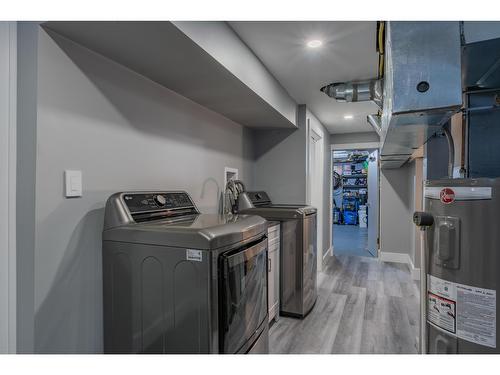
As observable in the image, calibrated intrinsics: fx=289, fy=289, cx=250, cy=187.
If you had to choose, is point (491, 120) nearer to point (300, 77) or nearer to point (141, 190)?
point (300, 77)

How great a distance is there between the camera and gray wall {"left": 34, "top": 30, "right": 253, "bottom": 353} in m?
1.25

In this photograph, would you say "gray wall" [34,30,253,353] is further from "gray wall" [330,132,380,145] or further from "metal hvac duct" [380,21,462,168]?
"gray wall" [330,132,380,145]

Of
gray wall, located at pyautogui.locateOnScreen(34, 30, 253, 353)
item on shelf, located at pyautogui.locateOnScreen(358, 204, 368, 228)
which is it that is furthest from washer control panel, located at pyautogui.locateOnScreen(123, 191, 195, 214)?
item on shelf, located at pyautogui.locateOnScreen(358, 204, 368, 228)

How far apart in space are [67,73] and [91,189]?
1.86 ft

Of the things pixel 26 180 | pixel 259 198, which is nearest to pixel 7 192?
pixel 26 180

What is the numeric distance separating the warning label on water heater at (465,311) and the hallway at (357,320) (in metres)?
1.14

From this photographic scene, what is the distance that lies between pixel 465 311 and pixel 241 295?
3.17 ft

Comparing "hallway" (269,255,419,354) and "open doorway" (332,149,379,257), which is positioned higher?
"open doorway" (332,149,379,257)

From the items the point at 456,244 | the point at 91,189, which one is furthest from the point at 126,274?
the point at 456,244

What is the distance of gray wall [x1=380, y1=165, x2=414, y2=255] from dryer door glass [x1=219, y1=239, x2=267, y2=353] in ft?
13.2

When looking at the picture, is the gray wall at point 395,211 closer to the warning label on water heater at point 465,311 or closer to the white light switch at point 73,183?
the warning label on water heater at point 465,311

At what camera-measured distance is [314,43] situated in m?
2.05

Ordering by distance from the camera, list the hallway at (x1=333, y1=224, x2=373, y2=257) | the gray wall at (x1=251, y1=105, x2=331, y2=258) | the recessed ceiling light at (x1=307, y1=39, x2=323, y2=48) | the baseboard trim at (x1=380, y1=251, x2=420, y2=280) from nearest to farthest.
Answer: the recessed ceiling light at (x1=307, y1=39, x2=323, y2=48) < the gray wall at (x1=251, y1=105, x2=331, y2=258) < the baseboard trim at (x1=380, y1=251, x2=420, y2=280) < the hallway at (x1=333, y1=224, x2=373, y2=257)

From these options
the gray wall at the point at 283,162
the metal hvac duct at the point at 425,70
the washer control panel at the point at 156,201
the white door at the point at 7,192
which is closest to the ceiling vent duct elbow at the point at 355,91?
the gray wall at the point at 283,162
